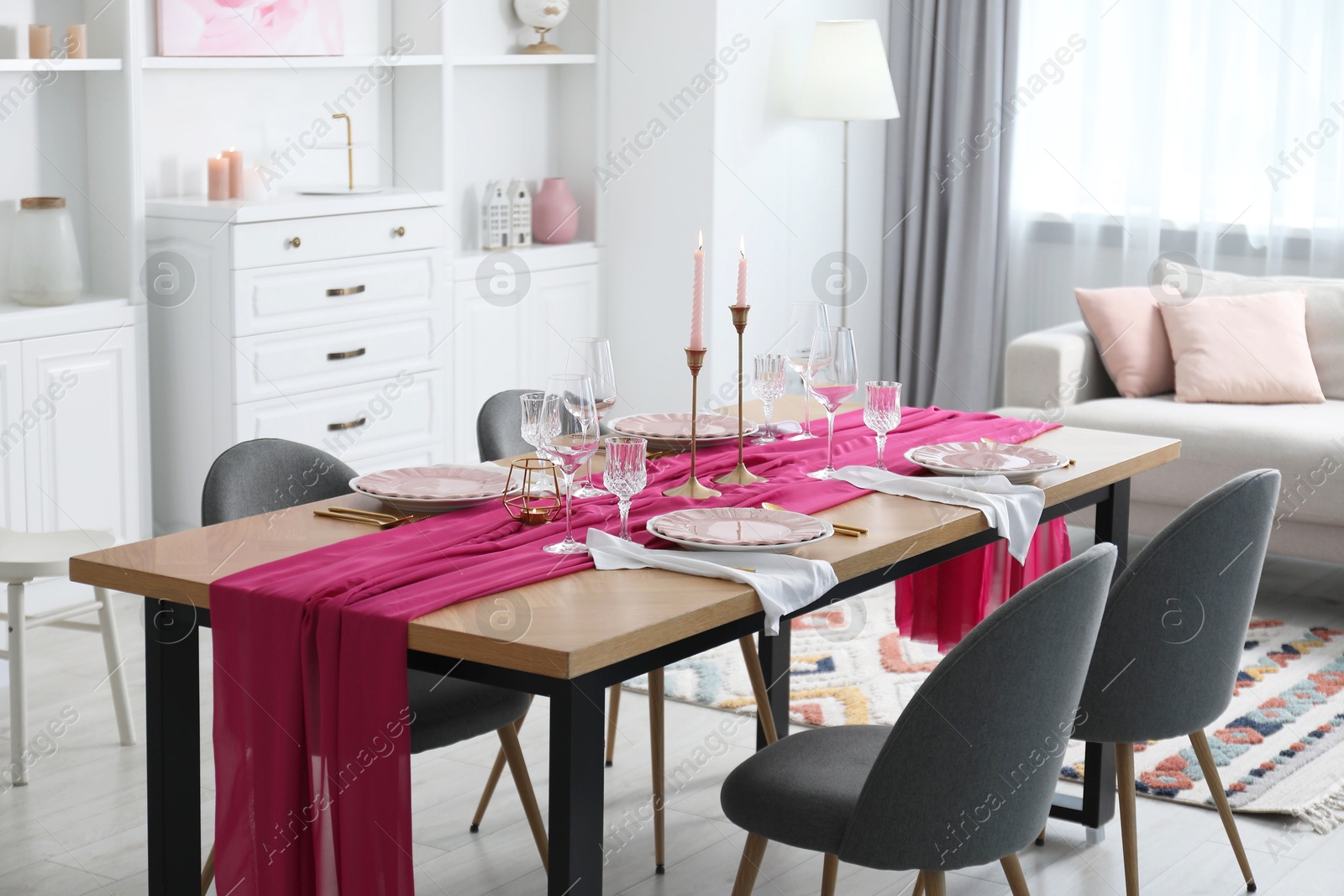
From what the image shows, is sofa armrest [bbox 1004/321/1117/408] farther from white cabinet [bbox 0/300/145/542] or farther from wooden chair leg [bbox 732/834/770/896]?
wooden chair leg [bbox 732/834/770/896]

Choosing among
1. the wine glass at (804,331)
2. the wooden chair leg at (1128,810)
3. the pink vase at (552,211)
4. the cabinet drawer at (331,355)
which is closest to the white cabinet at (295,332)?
the cabinet drawer at (331,355)

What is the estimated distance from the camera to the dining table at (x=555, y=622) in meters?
1.70

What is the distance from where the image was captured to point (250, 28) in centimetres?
444

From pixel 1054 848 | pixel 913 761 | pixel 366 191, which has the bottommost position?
pixel 1054 848

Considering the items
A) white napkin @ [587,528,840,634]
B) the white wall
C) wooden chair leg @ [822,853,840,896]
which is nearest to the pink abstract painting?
the white wall

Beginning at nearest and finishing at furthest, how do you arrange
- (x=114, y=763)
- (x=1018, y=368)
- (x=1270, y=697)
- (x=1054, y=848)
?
1. (x=1054, y=848)
2. (x=114, y=763)
3. (x=1270, y=697)
4. (x=1018, y=368)

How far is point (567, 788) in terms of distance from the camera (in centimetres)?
169

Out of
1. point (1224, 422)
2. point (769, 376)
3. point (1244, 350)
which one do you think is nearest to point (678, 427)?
point (769, 376)

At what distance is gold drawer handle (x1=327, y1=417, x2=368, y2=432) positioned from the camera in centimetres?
444

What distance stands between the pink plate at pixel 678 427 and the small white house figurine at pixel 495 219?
96.3 inches

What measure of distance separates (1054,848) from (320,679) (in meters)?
1.54

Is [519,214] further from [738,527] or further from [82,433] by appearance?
[738,527]

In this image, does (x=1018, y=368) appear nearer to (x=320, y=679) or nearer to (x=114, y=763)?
(x=114, y=763)

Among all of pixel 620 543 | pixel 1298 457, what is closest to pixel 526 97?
pixel 1298 457
